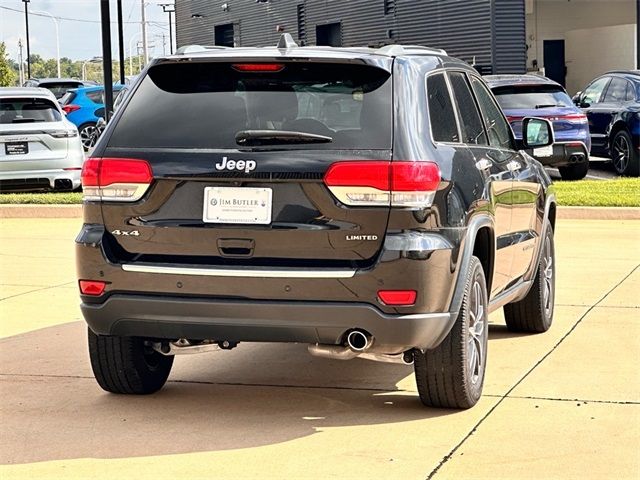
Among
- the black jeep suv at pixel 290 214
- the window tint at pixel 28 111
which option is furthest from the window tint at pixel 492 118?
the window tint at pixel 28 111

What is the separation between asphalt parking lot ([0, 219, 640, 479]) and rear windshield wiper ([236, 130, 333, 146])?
1.34 meters

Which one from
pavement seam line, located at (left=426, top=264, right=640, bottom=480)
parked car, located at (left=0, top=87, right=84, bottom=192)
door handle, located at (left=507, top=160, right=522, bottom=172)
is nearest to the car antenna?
door handle, located at (left=507, top=160, right=522, bottom=172)

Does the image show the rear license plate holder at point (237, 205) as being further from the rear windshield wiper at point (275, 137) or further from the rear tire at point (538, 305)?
the rear tire at point (538, 305)

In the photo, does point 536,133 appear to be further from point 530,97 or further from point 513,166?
point 530,97

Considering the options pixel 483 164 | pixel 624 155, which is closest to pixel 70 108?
pixel 624 155

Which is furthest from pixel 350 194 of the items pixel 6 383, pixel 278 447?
pixel 6 383

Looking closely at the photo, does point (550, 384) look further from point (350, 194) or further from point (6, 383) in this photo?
point (6, 383)

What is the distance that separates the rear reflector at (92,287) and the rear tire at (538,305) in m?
3.30

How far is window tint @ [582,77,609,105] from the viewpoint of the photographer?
22.8 metres

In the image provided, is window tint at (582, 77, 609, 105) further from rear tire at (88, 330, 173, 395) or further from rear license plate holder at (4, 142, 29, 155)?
rear tire at (88, 330, 173, 395)

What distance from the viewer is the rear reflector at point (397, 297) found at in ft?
19.2

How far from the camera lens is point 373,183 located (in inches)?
230

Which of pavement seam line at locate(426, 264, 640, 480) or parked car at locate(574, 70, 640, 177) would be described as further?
parked car at locate(574, 70, 640, 177)

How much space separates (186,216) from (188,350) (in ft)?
2.74
